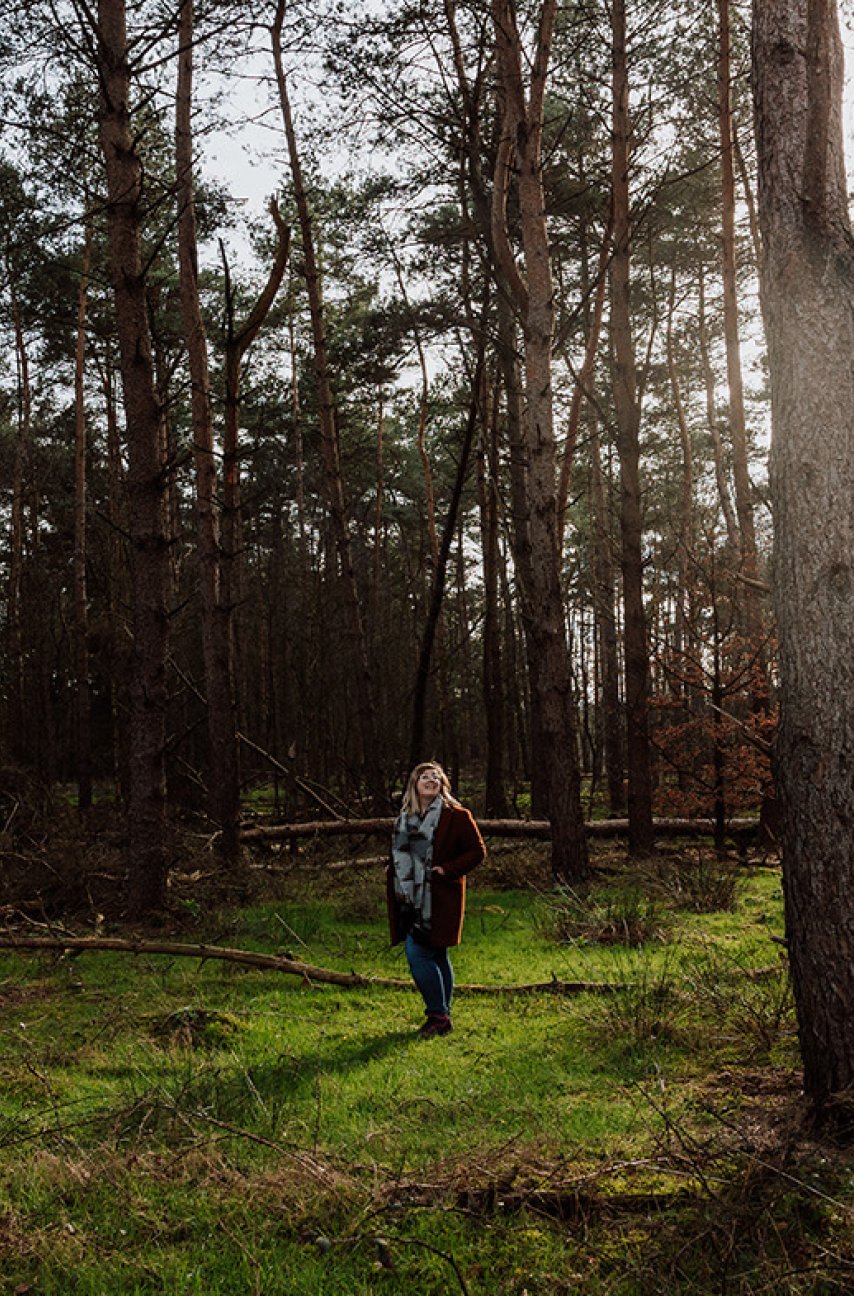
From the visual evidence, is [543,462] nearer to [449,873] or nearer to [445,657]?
[449,873]

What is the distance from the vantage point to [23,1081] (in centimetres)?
548

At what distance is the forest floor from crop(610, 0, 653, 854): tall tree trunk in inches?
206

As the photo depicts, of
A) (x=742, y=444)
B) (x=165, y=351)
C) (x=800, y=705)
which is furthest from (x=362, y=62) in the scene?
(x=800, y=705)

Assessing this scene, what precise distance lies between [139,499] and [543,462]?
14.5ft

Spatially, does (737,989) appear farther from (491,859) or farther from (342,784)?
(342,784)

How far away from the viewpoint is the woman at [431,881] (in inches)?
256

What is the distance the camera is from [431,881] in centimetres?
664

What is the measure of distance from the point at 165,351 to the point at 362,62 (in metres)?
10.6

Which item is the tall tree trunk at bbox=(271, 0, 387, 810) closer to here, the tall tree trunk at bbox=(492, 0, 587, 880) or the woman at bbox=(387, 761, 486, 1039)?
the tall tree trunk at bbox=(492, 0, 587, 880)

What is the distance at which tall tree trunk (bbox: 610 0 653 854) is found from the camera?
13398 millimetres

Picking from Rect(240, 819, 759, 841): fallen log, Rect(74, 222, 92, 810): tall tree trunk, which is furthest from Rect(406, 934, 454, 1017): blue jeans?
Rect(74, 222, 92, 810): tall tree trunk

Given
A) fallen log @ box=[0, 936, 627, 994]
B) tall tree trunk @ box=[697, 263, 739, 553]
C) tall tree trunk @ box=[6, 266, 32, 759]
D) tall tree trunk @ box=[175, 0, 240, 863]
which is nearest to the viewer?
fallen log @ box=[0, 936, 627, 994]

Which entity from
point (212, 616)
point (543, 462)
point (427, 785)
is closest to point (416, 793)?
point (427, 785)

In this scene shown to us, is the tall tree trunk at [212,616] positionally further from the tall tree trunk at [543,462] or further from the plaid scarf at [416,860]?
the plaid scarf at [416,860]
